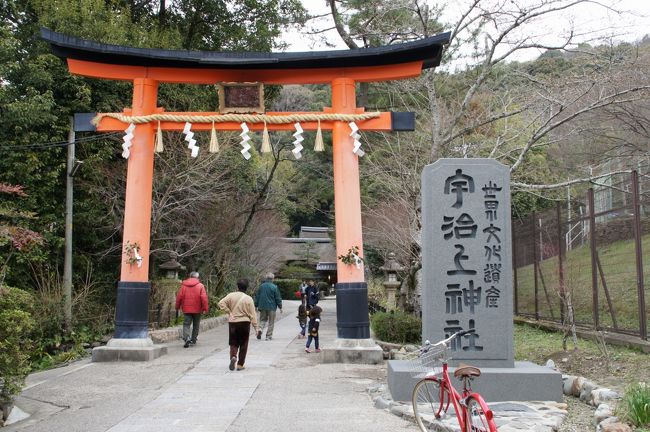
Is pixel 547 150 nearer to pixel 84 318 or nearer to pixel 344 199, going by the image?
pixel 344 199

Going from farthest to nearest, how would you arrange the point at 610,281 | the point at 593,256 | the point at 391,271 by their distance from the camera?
the point at 391,271, the point at 610,281, the point at 593,256

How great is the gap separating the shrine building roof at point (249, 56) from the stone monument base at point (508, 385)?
6.84 meters

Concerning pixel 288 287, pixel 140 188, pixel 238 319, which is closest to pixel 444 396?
pixel 238 319

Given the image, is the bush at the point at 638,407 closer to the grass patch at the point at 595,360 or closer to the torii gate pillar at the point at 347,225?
the grass patch at the point at 595,360

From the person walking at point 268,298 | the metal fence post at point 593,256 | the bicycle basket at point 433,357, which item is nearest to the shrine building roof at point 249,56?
the metal fence post at point 593,256

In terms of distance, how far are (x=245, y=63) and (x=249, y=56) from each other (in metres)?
0.18

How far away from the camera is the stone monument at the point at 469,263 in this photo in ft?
26.5

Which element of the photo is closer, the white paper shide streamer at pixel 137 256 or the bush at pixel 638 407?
the bush at pixel 638 407

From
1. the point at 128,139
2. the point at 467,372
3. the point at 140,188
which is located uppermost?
the point at 128,139

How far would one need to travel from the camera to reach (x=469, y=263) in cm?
822

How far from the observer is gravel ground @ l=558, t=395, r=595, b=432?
634 cm

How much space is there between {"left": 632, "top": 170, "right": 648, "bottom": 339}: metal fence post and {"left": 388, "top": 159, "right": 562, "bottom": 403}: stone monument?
8.85 feet

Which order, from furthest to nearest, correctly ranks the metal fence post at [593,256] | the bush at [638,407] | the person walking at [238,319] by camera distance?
the metal fence post at [593,256]
the person walking at [238,319]
the bush at [638,407]

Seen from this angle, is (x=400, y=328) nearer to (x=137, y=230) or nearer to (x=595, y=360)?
(x=595, y=360)
